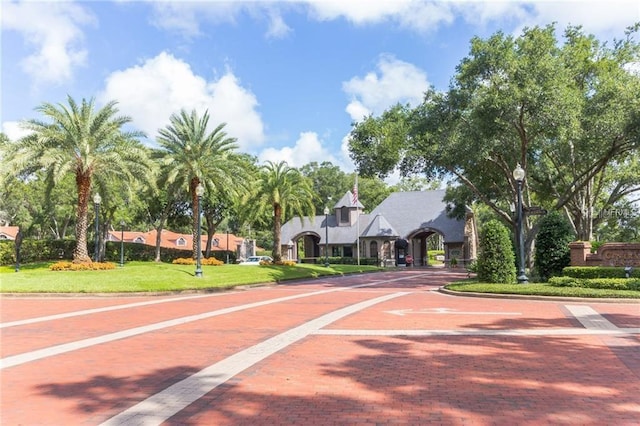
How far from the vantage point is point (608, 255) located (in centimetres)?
2053

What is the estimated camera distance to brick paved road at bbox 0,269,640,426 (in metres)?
5.73

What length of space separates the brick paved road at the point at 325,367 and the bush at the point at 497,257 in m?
6.90

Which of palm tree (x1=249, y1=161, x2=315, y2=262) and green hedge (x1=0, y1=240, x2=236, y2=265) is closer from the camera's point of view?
palm tree (x1=249, y1=161, x2=315, y2=262)

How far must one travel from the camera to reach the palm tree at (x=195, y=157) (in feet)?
109

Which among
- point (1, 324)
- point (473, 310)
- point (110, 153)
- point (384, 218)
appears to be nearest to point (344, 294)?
point (473, 310)

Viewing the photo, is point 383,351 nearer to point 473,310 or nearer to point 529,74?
point 473,310

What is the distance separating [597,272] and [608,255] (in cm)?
148

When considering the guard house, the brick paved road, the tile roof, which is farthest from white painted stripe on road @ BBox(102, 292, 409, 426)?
the tile roof

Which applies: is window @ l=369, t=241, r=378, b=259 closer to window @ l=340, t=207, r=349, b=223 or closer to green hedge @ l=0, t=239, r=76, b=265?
window @ l=340, t=207, r=349, b=223

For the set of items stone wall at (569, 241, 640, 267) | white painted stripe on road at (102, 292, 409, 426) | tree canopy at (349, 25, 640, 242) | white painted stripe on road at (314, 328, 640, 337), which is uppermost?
tree canopy at (349, 25, 640, 242)

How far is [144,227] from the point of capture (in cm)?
9500

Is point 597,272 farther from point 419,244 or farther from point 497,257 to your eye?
point 419,244

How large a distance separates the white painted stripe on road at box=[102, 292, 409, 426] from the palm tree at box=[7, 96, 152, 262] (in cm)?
2208

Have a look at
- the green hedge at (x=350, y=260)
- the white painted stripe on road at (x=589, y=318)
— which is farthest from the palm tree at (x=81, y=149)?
the green hedge at (x=350, y=260)
